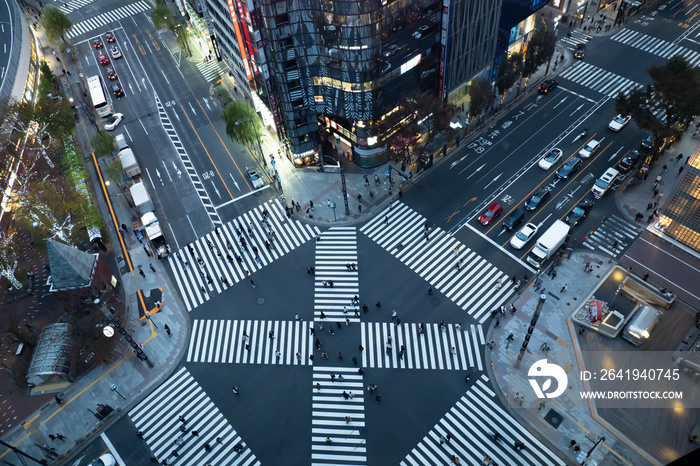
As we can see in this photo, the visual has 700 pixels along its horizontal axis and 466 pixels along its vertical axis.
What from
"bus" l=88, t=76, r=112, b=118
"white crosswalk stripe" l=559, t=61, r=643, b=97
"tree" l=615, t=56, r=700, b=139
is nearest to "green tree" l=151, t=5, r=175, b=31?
"bus" l=88, t=76, r=112, b=118

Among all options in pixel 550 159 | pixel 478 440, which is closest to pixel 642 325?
pixel 478 440

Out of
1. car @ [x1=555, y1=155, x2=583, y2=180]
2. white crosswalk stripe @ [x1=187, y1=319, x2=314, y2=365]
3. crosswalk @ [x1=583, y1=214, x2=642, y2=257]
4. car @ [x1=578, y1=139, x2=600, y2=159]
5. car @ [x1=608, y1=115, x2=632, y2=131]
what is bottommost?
white crosswalk stripe @ [x1=187, y1=319, x2=314, y2=365]

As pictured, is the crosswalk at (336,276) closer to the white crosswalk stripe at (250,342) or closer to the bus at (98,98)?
the white crosswalk stripe at (250,342)

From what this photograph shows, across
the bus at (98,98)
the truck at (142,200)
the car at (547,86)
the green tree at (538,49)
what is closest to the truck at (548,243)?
the green tree at (538,49)

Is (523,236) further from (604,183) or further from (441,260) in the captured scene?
(604,183)

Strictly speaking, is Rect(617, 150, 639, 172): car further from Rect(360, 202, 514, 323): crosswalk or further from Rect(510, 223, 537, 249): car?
Rect(360, 202, 514, 323): crosswalk
